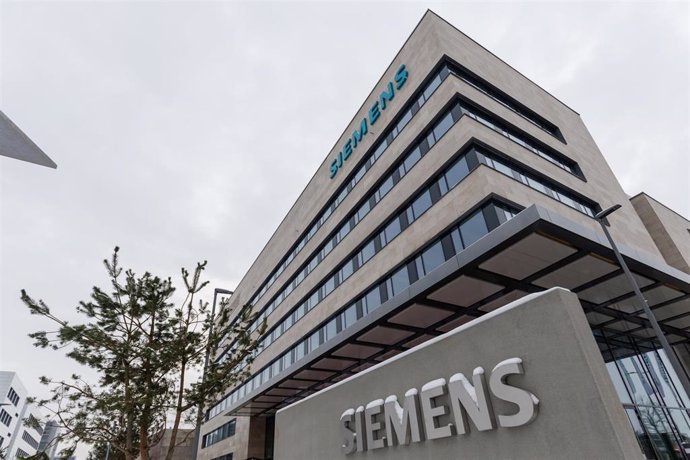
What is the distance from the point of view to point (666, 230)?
25078 millimetres

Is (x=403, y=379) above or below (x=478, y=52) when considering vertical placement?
below

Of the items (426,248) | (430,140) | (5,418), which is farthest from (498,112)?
(5,418)

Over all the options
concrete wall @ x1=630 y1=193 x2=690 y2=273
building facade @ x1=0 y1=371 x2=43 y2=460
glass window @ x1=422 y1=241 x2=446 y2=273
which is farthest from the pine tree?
building facade @ x1=0 y1=371 x2=43 y2=460

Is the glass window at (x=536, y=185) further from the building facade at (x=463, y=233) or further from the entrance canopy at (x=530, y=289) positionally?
the entrance canopy at (x=530, y=289)

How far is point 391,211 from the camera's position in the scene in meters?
22.2

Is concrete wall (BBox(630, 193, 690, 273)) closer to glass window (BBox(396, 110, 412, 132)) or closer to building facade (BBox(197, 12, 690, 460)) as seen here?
building facade (BBox(197, 12, 690, 460))

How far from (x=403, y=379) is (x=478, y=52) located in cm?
2147

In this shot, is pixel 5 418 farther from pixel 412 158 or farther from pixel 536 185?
pixel 536 185

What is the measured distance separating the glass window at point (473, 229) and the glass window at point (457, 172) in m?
2.10

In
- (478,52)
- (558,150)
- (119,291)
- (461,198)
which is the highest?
(478,52)

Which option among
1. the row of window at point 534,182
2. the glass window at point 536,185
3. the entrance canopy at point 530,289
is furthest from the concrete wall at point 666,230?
the glass window at point 536,185

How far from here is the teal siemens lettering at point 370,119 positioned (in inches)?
977

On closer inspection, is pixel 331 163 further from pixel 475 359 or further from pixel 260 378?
pixel 475 359

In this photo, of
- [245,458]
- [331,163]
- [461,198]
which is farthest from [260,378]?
[461,198]
